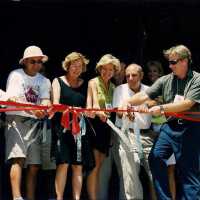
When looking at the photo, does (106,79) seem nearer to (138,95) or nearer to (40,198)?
(138,95)

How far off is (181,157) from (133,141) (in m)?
0.72

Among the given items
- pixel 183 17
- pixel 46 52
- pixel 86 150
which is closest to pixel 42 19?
pixel 46 52

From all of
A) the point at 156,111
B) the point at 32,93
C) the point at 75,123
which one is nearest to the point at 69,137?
the point at 75,123

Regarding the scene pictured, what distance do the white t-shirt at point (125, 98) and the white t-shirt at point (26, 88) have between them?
0.78 meters

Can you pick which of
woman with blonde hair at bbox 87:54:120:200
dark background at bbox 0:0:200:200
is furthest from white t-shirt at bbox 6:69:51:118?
dark background at bbox 0:0:200:200

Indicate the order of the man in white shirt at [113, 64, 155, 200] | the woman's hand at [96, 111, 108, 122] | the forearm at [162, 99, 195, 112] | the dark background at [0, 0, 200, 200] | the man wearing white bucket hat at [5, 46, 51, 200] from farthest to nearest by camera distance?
the dark background at [0, 0, 200, 200] < the man in white shirt at [113, 64, 155, 200] < the woman's hand at [96, 111, 108, 122] < the man wearing white bucket hat at [5, 46, 51, 200] < the forearm at [162, 99, 195, 112]

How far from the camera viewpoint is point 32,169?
7.66 meters

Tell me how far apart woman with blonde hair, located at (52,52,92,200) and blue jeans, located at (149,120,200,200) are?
0.85m

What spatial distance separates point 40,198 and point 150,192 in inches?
55.9

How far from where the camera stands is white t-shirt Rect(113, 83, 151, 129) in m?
7.72

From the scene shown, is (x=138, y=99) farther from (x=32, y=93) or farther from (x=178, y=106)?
(x=32, y=93)

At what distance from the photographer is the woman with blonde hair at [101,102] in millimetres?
7730

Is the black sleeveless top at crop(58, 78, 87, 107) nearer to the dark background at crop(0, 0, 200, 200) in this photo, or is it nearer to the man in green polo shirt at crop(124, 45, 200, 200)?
the man in green polo shirt at crop(124, 45, 200, 200)

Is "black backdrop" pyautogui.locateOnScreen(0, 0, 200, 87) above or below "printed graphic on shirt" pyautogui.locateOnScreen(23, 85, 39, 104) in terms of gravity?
above
